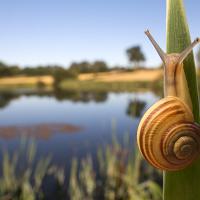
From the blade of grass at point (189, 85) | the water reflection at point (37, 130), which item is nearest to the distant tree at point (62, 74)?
the water reflection at point (37, 130)

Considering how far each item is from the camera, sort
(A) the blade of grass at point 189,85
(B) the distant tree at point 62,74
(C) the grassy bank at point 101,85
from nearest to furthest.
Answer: (A) the blade of grass at point 189,85, (B) the distant tree at point 62,74, (C) the grassy bank at point 101,85

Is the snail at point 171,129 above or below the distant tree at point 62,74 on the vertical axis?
below

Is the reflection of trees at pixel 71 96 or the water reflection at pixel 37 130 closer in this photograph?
the water reflection at pixel 37 130

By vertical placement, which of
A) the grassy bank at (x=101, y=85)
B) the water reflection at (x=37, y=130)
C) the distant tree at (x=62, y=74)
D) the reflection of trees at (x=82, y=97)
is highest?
the distant tree at (x=62, y=74)

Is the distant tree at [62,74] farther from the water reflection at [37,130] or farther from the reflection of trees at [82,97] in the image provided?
the water reflection at [37,130]

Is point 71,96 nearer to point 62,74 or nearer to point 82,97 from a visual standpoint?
point 82,97

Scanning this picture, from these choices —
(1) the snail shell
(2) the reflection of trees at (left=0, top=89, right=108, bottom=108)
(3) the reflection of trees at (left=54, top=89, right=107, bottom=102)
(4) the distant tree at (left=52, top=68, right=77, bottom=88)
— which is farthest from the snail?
(4) the distant tree at (left=52, top=68, right=77, bottom=88)

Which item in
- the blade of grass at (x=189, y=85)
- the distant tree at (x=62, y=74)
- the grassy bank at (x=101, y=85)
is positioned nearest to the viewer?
the blade of grass at (x=189, y=85)

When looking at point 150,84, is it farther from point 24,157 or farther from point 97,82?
point 24,157

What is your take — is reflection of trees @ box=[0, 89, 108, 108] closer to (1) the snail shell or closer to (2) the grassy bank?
(2) the grassy bank
